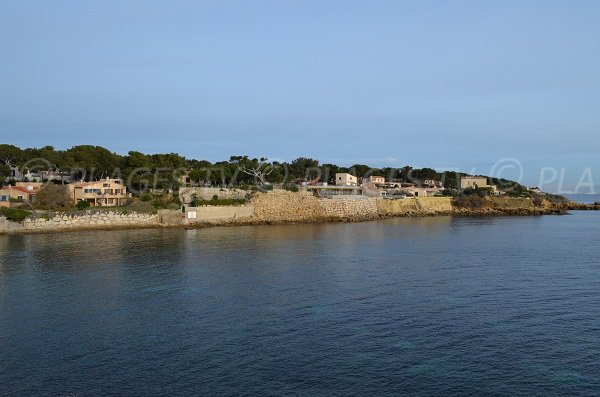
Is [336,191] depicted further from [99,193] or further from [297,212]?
[99,193]

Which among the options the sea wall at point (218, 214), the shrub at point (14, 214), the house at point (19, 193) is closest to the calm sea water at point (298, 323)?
the shrub at point (14, 214)

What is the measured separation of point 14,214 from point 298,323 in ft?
146

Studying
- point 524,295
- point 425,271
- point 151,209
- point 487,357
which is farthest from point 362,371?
point 151,209

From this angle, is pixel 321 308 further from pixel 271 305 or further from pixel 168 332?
pixel 168 332

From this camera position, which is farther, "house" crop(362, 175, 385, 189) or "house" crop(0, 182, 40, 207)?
"house" crop(362, 175, 385, 189)

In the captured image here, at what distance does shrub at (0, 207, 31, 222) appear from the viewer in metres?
53.7

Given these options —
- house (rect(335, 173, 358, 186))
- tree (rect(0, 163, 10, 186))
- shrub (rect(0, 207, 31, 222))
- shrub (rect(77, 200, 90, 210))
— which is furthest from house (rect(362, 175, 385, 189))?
shrub (rect(0, 207, 31, 222))

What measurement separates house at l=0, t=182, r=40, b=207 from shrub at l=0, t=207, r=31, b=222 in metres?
3.33

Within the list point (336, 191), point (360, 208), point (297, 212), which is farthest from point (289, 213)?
point (336, 191)

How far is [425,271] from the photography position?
107ft

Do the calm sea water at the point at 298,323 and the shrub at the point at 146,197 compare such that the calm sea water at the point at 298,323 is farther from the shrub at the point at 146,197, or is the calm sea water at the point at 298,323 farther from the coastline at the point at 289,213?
the shrub at the point at 146,197

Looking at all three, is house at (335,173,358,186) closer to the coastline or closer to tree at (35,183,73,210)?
the coastline

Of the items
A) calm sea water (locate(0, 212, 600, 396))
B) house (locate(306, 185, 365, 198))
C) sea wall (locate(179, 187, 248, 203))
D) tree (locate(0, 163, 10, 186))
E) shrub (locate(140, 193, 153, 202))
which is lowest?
calm sea water (locate(0, 212, 600, 396))

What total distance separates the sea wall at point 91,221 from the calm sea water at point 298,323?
14.2 m
